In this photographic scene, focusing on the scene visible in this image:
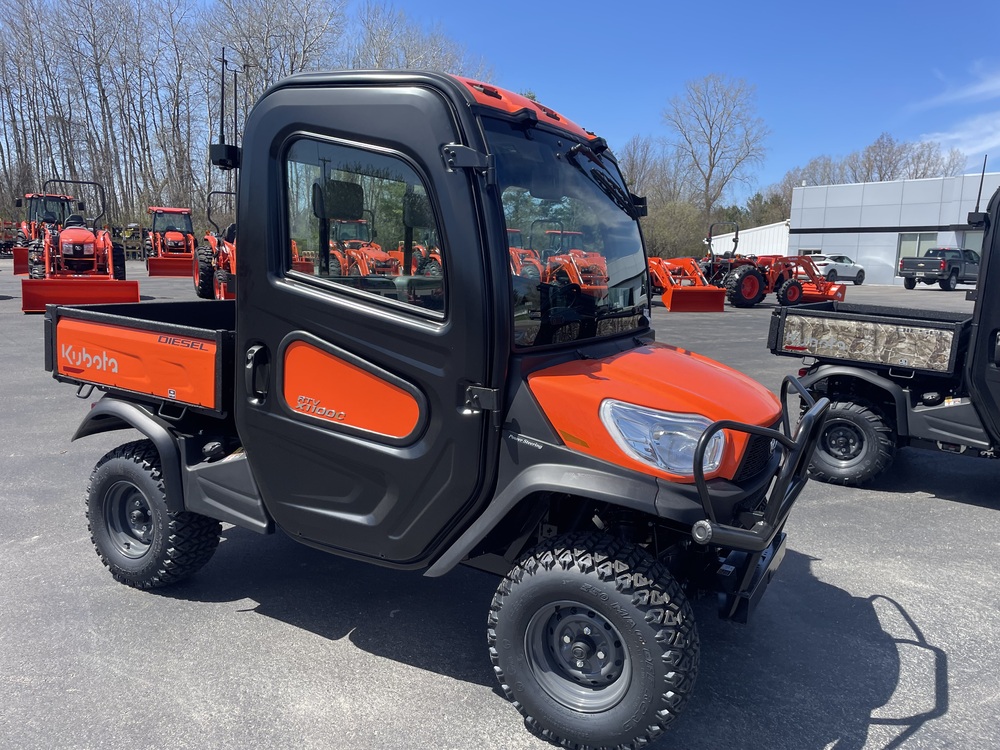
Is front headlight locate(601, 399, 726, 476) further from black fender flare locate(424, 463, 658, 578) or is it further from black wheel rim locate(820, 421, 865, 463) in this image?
black wheel rim locate(820, 421, 865, 463)

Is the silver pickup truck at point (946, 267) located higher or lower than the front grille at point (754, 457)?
higher

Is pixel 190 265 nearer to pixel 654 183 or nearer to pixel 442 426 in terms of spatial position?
pixel 442 426

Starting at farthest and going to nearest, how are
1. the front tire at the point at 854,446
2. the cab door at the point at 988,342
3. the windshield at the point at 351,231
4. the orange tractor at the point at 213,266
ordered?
the orange tractor at the point at 213,266
the front tire at the point at 854,446
the cab door at the point at 988,342
the windshield at the point at 351,231

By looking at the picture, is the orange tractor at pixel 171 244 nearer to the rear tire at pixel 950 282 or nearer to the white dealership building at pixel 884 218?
the rear tire at pixel 950 282

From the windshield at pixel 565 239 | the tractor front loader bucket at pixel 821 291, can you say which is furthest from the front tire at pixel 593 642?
the tractor front loader bucket at pixel 821 291

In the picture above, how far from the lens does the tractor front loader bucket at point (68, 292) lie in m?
14.0

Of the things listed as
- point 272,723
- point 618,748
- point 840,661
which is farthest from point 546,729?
point 840,661

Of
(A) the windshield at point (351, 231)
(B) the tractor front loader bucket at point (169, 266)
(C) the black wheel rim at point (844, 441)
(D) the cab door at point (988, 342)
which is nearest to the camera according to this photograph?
(A) the windshield at point (351, 231)

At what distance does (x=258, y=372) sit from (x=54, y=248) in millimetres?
17496

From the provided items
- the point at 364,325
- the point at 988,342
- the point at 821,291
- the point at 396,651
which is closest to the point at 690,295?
the point at 821,291

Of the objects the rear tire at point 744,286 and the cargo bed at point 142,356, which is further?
the rear tire at point 744,286

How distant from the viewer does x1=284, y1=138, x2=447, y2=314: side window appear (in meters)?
2.71

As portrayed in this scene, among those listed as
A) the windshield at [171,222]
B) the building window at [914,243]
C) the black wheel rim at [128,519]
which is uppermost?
the building window at [914,243]

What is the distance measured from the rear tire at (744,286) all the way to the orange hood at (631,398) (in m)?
19.4
